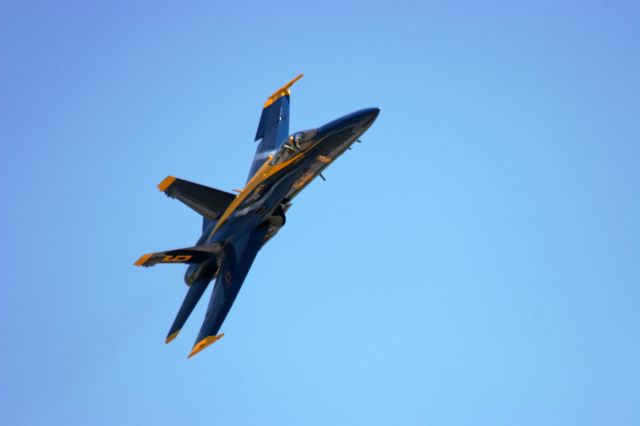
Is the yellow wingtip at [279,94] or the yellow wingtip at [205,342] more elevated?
the yellow wingtip at [279,94]

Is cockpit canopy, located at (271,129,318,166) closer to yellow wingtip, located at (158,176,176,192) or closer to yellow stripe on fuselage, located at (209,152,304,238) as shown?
yellow stripe on fuselage, located at (209,152,304,238)

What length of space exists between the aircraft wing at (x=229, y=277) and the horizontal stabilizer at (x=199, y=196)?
2.02m

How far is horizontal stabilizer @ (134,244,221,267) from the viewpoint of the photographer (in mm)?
35178

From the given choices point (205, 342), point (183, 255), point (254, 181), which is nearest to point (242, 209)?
point (254, 181)

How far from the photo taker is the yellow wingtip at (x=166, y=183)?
38.4 meters

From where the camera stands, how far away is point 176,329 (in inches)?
1508

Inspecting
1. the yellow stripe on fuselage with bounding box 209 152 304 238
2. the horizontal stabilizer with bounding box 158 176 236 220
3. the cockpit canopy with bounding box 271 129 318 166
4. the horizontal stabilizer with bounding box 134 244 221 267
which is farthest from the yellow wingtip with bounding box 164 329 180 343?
the cockpit canopy with bounding box 271 129 318 166

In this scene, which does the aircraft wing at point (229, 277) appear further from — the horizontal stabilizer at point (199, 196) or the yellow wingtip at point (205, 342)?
the horizontal stabilizer at point (199, 196)

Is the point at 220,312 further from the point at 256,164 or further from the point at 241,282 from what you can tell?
the point at 256,164

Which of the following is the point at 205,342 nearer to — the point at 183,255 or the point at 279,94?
the point at 183,255

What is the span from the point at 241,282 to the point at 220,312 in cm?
140

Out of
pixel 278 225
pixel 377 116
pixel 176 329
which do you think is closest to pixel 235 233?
pixel 278 225

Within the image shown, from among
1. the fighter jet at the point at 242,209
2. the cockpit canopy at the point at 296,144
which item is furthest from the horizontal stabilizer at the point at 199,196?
Result: the cockpit canopy at the point at 296,144

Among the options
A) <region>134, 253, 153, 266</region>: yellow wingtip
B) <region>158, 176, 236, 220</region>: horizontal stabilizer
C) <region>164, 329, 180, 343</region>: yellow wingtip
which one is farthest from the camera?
<region>158, 176, 236, 220</region>: horizontal stabilizer
